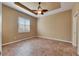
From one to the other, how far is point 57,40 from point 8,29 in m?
2.41

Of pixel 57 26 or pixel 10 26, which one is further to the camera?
pixel 57 26

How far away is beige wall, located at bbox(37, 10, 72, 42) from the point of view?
3.57 metres

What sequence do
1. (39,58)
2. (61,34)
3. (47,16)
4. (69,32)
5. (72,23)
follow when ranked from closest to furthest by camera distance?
(39,58), (72,23), (69,32), (61,34), (47,16)

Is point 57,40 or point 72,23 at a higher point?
point 72,23

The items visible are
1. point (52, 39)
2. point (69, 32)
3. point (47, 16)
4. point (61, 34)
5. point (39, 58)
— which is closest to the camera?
point (39, 58)

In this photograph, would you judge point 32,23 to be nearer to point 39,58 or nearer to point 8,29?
point 8,29

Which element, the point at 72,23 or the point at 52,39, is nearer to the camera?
the point at 72,23

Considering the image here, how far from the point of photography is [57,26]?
4324mm

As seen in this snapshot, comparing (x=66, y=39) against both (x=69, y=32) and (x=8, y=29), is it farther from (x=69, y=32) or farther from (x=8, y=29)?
(x=8, y=29)

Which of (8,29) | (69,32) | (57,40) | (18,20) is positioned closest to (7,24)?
(8,29)

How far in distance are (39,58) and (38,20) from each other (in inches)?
196

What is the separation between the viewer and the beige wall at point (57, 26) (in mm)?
3574

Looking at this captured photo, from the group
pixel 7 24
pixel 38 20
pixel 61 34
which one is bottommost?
pixel 61 34

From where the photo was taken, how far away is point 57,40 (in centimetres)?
409
